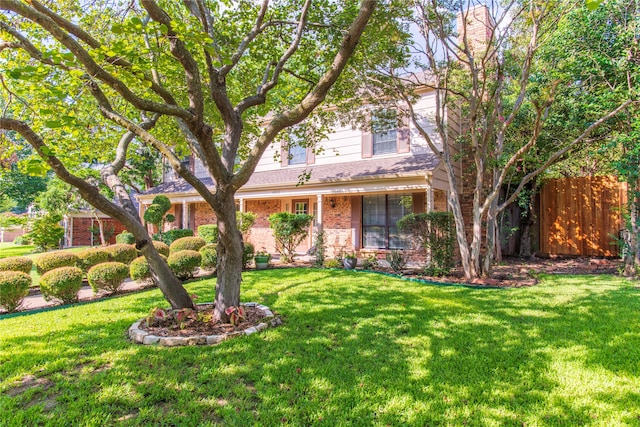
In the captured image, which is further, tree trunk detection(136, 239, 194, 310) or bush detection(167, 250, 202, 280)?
bush detection(167, 250, 202, 280)

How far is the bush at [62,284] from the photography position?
6.07 meters

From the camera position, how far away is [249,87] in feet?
24.3

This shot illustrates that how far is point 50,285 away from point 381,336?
6.08m

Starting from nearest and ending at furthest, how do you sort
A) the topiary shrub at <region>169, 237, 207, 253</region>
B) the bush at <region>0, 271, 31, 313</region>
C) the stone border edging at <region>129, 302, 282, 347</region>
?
the stone border edging at <region>129, 302, 282, 347</region>
the bush at <region>0, 271, 31, 313</region>
the topiary shrub at <region>169, 237, 207, 253</region>

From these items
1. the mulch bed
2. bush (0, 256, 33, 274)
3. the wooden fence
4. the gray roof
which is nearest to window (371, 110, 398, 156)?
the gray roof

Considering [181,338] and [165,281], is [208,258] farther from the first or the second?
[181,338]

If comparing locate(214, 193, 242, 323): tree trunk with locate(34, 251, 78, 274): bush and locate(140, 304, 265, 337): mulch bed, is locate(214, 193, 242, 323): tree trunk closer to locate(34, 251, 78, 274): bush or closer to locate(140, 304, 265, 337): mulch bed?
locate(140, 304, 265, 337): mulch bed

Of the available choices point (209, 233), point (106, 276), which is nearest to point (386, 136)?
point (209, 233)

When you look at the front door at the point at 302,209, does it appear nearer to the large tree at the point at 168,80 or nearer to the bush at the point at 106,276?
the large tree at the point at 168,80

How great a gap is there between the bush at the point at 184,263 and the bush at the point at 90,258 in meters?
1.71

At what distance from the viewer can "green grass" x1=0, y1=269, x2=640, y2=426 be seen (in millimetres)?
2479

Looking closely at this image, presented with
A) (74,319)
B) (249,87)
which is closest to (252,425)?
(74,319)

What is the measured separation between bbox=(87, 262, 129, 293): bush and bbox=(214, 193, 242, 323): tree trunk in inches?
149

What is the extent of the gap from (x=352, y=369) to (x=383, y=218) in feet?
28.9
